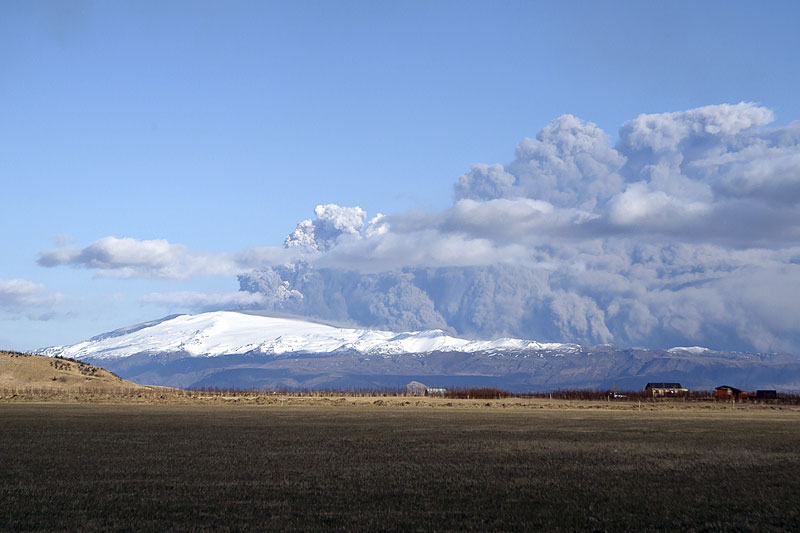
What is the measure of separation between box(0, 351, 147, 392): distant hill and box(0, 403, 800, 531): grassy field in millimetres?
139789

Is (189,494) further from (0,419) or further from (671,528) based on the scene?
(0,419)

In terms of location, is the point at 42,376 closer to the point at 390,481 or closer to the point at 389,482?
the point at 390,481

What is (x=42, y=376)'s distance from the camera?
185 metres

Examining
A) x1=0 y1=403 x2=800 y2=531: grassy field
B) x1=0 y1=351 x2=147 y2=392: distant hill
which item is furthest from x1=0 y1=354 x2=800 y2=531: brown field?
x1=0 y1=351 x2=147 y2=392: distant hill

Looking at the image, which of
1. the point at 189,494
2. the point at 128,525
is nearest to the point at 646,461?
the point at 189,494

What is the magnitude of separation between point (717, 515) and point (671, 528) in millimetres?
2574

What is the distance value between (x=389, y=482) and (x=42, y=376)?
174 meters

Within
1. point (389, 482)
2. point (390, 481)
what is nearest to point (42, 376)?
point (390, 481)

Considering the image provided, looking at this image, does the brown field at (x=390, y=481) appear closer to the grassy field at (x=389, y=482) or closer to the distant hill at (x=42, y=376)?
the grassy field at (x=389, y=482)

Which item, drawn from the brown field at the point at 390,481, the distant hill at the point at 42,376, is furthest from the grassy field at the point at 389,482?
the distant hill at the point at 42,376

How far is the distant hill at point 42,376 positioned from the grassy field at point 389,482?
459ft

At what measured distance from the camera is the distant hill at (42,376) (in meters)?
178

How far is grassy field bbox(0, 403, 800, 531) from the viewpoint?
22109 millimetres

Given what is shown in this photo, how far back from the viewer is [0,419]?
210 ft
